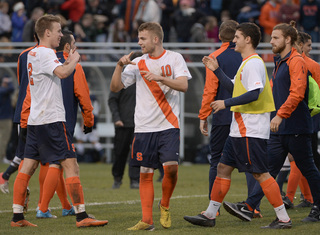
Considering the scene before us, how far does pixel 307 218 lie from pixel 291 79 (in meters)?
Result: 1.60

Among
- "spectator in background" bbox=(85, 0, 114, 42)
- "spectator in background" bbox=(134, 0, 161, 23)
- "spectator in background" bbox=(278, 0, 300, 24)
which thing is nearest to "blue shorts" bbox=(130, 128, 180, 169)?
"spectator in background" bbox=(134, 0, 161, 23)

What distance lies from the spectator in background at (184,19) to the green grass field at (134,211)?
20.4ft

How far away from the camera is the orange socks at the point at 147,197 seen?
6996 mm

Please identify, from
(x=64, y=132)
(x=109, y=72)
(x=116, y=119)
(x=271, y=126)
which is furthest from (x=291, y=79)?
(x=109, y=72)

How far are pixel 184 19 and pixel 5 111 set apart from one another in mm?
5557

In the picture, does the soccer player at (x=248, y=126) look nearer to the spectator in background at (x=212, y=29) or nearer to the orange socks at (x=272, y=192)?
the orange socks at (x=272, y=192)

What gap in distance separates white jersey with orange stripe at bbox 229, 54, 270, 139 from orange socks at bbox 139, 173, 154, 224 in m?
1.05

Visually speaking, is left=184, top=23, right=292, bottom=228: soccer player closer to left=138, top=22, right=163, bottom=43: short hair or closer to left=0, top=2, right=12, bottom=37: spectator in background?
left=138, top=22, right=163, bottom=43: short hair

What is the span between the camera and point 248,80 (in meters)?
6.87

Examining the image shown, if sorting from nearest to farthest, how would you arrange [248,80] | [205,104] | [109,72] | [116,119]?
[248,80], [205,104], [116,119], [109,72]

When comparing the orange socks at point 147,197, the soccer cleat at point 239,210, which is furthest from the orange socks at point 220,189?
the orange socks at point 147,197

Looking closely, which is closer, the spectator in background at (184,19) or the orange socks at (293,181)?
the orange socks at (293,181)

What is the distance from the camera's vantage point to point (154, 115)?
709 centimetres

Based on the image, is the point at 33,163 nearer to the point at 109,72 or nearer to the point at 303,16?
the point at 109,72
